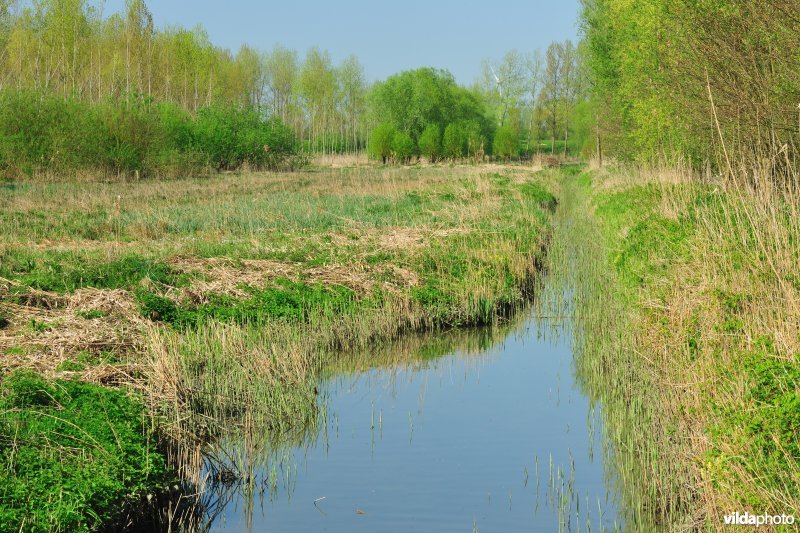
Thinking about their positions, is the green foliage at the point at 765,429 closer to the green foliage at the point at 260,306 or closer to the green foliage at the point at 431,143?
the green foliage at the point at 260,306

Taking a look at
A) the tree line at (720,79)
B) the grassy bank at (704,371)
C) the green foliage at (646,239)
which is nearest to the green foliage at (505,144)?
the tree line at (720,79)

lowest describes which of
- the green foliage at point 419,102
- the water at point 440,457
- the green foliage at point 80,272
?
the water at point 440,457

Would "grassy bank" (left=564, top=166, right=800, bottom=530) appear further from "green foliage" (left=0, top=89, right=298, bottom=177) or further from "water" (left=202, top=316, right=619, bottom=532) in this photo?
"green foliage" (left=0, top=89, right=298, bottom=177)

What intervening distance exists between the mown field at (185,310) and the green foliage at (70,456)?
0.01 meters

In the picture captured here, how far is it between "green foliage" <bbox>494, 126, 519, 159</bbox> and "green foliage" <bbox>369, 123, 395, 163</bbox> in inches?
488

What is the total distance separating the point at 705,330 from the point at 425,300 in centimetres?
587

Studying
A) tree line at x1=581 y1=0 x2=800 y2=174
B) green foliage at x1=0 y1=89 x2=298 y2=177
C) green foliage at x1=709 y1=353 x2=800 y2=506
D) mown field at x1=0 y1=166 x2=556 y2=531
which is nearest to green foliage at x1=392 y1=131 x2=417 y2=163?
green foliage at x1=0 y1=89 x2=298 y2=177

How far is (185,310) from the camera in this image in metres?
12.0

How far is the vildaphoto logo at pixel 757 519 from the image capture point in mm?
5266

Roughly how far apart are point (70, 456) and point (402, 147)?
225 ft

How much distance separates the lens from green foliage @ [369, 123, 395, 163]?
74.2 meters

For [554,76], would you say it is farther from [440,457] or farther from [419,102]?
[440,457]

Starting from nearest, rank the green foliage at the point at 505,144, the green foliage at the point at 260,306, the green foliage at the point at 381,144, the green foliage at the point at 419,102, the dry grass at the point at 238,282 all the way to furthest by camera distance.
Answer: the dry grass at the point at 238,282 → the green foliage at the point at 260,306 → the green foliage at the point at 381,144 → the green foliage at the point at 419,102 → the green foliage at the point at 505,144

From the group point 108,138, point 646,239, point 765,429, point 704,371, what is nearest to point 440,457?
point 704,371
